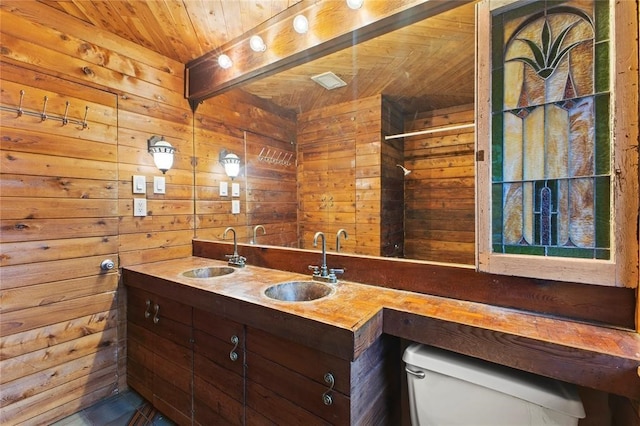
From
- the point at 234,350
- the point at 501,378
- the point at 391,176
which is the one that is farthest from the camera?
the point at 391,176

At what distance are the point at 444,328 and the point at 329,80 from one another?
1901mm

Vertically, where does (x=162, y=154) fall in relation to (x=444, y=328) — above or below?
above

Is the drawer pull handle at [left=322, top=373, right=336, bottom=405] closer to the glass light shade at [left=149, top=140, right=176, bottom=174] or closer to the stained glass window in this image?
the stained glass window

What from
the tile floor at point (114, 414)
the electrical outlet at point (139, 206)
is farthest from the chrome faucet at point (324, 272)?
the electrical outlet at point (139, 206)

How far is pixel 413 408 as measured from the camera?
3.67 feet

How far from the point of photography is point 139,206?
1995 millimetres

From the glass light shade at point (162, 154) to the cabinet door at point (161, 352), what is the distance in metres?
0.88

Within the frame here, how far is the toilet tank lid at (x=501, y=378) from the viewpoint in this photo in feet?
2.82

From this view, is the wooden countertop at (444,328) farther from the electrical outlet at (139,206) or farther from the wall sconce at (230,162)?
the wall sconce at (230,162)

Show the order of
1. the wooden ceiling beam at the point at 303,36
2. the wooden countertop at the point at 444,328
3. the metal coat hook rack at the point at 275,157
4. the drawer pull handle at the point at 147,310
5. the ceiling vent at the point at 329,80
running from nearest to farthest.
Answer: the wooden countertop at the point at 444,328 → the wooden ceiling beam at the point at 303,36 → the drawer pull handle at the point at 147,310 → the ceiling vent at the point at 329,80 → the metal coat hook rack at the point at 275,157

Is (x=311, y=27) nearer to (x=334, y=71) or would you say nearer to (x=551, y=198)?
(x=334, y=71)

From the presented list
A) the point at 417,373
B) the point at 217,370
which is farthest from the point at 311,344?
the point at 217,370

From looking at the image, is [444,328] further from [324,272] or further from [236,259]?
[236,259]

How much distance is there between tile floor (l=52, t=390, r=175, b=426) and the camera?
1.67 meters
